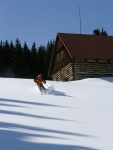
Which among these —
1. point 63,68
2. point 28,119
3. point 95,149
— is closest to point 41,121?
point 28,119

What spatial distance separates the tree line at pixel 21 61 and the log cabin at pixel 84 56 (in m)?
23.9

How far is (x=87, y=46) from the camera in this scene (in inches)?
1405

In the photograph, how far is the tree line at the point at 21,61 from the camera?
61.4 meters

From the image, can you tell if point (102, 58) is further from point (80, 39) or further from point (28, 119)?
point (28, 119)

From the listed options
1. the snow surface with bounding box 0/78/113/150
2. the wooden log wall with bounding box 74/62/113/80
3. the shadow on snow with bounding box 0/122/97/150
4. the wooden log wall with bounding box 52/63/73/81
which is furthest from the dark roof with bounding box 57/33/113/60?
the shadow on snow with bounding box 0/122/97/150

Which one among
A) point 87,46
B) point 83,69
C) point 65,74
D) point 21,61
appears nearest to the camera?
point 83,69

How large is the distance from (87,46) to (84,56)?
2532 millimetres

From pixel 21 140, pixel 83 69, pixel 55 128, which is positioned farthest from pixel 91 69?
pixel 21 140

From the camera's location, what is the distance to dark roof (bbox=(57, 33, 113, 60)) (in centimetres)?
3400

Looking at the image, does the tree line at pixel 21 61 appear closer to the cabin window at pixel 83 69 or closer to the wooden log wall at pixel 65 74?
the wooden log wall at pixel 65 74

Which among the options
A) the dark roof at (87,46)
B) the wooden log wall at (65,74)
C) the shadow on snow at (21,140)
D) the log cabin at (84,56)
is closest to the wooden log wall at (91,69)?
the log cabin at (84,56)

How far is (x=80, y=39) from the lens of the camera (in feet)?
122

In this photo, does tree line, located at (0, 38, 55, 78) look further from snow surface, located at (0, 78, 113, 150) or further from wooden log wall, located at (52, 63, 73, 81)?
snow surface, located at (0, 78, 113, 150)

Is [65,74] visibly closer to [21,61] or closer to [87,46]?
[87,46]
